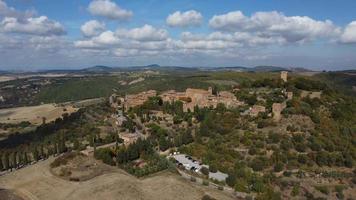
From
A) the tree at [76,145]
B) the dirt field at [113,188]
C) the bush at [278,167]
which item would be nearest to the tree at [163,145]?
the dirt field at [113,188]

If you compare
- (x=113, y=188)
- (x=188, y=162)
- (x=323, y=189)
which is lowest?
(x=323, y=189)

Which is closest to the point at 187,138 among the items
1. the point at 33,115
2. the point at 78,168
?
the point at 78,168

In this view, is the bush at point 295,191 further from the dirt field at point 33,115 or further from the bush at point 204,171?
the dirt field at point 33,115

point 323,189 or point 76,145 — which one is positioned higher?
point 323,189

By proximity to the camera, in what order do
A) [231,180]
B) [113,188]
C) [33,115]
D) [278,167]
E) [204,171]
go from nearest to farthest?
1. [113,188]
2. [231,180]
3. [204,171]
4. [278,167]
5. [33,115]

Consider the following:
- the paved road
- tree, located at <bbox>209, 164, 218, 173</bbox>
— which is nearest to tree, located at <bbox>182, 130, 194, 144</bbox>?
tree, located at <bbox>209, 164, 218, 173</bbox>

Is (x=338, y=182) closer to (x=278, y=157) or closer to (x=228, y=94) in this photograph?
(x=278, y=157)

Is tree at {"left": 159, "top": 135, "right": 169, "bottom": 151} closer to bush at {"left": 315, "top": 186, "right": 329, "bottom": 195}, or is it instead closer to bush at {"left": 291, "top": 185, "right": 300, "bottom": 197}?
bush at {"left": 291, "top": 185, "right": 300, "bottom": 197}

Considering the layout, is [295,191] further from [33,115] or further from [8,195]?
[33,115]

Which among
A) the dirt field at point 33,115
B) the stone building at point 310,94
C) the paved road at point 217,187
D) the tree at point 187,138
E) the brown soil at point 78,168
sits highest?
the stone building at point 310,94
